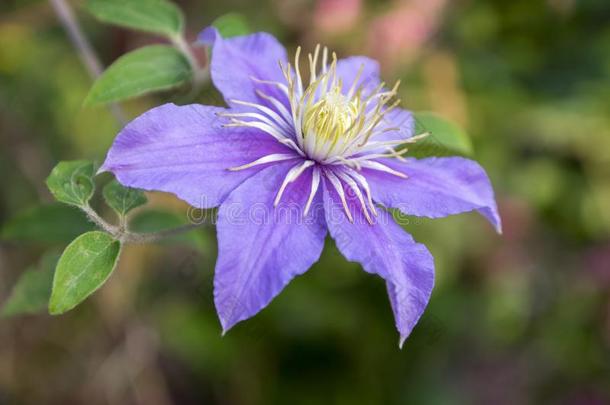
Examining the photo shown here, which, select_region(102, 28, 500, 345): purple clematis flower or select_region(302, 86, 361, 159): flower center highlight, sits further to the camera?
select_region(302, 86, 361, 159): flower center highlight

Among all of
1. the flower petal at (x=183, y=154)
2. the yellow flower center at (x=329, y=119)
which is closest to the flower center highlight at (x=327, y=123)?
the yellow flower center at (x=329, y=119)

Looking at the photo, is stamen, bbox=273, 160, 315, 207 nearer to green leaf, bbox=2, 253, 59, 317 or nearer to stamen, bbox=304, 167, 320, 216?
stamen, bbox=304, 167, 320, 216

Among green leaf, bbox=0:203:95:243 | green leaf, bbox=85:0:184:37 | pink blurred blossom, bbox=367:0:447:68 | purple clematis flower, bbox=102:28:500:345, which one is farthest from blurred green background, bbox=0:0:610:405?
purple clematis flower, bbox=102:28:500:345

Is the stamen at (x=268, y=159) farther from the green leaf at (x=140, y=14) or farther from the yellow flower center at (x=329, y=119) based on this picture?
the green leaf at (x=140, y=14)

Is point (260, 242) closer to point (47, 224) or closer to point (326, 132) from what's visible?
point (326, 132)

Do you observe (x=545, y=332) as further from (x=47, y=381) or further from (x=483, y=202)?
(x=47, y=381)

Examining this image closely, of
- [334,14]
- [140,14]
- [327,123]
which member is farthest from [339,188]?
→ [334,14]
